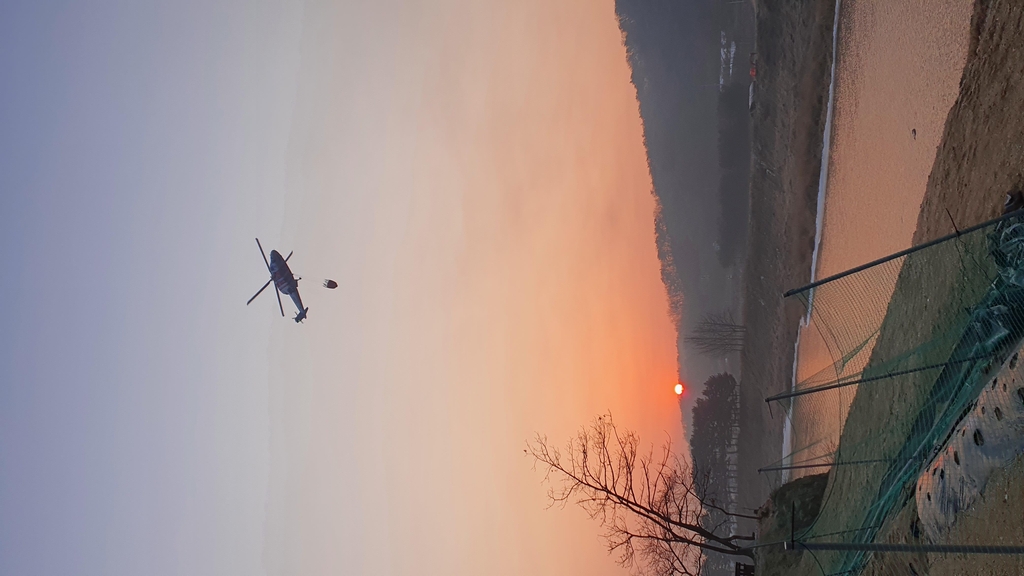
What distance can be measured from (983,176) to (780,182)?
20417 millimetres

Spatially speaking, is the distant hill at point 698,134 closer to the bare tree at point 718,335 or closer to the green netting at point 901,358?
the bare tree at point 718,335

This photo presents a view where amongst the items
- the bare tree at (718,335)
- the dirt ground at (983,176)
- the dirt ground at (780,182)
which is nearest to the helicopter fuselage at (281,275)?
the dirt ground at (780,182)

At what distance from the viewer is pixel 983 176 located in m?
11.2

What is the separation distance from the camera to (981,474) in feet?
27.9

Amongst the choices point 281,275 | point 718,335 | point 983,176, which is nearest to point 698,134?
point 718,335

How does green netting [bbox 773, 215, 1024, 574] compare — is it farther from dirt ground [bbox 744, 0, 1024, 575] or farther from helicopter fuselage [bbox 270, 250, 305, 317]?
helicopter fuselage [bbox 270, 250, 305, 317]

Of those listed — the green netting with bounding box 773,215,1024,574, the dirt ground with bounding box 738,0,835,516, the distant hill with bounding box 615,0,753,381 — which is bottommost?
the green netting with bounding box 773,215,1024,574

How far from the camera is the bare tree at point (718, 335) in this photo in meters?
46.5

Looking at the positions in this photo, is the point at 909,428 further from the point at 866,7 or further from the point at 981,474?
the point at 866,7

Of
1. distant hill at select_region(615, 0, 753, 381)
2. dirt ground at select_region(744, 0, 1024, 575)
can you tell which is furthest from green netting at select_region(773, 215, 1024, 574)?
distant hill at select_region(615, 0, 753, 381)

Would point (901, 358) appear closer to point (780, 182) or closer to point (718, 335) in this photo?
point (780, 182)

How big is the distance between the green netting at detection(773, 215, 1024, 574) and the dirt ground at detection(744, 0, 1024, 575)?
280 mm

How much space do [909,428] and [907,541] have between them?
1888 mm

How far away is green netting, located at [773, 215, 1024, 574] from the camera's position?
31.9 ft
